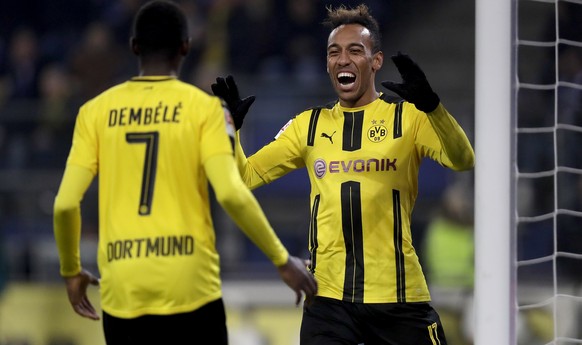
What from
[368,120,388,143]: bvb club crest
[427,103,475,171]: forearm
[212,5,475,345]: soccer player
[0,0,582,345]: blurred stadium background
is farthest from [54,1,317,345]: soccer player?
[0,0,582,345]: blurred stadium background

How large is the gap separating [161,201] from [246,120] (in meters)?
6.73

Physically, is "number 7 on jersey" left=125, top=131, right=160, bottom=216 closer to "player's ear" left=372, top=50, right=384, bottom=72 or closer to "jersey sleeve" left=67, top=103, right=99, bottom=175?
"jersey sleeve" left=67, top=103, right=99, bottom=175

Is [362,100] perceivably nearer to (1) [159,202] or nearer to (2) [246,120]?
(1) [159,202]

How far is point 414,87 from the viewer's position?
4.58 m

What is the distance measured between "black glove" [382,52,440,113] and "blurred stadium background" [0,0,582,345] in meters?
4.47

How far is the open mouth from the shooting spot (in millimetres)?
5082

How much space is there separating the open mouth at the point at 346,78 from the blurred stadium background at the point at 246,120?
417 cm

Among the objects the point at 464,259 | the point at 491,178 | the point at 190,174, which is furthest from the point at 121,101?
the point at 464,259

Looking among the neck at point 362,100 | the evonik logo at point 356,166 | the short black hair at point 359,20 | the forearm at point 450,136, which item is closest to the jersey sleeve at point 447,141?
the forearm at point 450,136

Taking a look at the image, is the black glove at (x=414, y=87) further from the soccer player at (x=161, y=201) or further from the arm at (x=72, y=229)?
the arm at (x=72, y=229)

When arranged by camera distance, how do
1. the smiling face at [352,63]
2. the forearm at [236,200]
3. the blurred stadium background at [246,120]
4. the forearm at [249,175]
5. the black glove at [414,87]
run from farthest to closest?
the blurred stadium background at [246,120], the forearm at [249,175], the smiling face at [352,63], the black glove at [414,87], the forearm at [236,200]

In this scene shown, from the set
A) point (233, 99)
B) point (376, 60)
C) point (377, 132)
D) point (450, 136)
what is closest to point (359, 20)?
point (376, 60)

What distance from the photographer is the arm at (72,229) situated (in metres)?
4.00

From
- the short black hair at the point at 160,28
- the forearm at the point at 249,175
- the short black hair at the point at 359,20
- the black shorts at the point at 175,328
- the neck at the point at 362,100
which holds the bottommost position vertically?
the black shorts at the point at 175,328
